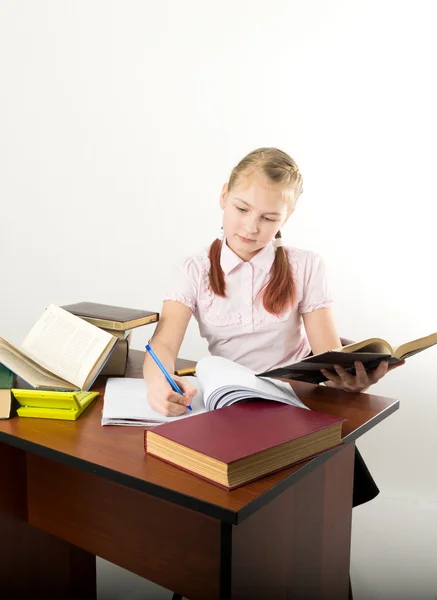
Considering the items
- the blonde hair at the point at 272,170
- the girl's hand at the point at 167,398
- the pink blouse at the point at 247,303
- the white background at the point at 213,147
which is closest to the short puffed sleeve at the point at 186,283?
the pink blouse at the point at 247,303

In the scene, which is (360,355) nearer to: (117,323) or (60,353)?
(117,323)

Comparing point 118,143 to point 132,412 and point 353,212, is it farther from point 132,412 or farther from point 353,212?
point 132,412

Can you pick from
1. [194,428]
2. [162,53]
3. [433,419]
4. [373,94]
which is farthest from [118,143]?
[194,428]

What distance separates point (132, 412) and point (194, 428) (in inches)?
8.6

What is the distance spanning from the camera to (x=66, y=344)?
1555mm

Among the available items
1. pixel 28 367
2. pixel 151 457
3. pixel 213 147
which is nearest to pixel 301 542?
pixel 151 457

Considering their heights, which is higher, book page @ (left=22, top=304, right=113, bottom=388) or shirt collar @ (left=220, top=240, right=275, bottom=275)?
shirt collar @ (left=220, top=240, right=275, bottom=275)

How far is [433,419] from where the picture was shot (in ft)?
9.78

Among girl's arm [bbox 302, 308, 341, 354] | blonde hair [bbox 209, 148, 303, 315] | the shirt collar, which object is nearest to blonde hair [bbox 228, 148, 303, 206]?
blonde hair [bbox 209, 148, 303, 315]

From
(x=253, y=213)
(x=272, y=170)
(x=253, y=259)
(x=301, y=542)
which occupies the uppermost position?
(x=272, y=170)

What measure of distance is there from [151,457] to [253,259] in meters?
0.86

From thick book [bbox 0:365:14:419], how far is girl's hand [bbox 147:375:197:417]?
276 mm

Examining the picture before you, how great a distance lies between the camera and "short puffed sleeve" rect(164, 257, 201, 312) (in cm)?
182

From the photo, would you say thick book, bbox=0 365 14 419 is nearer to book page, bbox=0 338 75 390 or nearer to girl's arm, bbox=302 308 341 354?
book page, bbox=0 338 75 390
